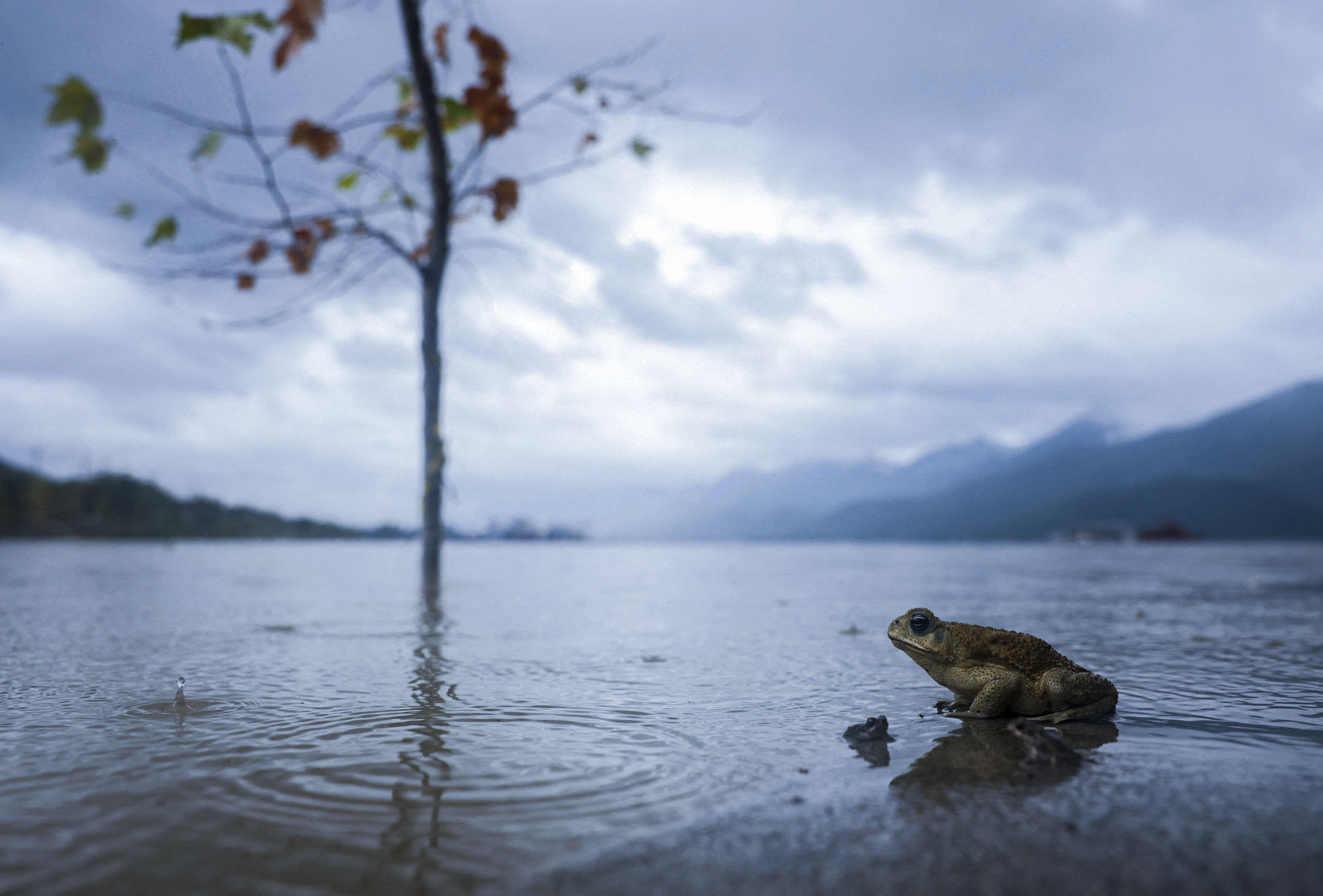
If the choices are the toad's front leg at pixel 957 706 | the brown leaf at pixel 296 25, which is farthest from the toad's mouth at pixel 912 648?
the brown leaf at pixel 296 25

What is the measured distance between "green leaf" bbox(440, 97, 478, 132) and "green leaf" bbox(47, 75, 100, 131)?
357 centimetres

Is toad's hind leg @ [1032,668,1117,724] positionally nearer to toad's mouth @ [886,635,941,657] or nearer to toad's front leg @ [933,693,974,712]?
toad's front leg @ [933,693,974,712]

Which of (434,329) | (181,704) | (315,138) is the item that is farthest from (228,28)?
(434,329)

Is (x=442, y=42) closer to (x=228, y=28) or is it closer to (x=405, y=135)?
(x=405, y=135)

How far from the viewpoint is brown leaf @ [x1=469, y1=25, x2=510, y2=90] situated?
763 centimetres

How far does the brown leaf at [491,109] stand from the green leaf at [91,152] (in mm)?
3620

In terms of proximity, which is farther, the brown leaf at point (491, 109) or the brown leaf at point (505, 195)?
the brown leaf at point (505, 195)

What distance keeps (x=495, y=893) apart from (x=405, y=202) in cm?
1022

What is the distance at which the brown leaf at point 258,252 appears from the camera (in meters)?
9.45

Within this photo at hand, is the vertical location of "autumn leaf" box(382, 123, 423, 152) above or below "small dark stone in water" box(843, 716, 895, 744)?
above

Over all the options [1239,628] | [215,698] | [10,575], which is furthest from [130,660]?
[10,575]

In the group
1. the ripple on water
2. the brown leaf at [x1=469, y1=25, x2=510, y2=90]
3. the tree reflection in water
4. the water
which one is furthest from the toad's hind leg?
the brown leaf at [x1=469, y1=25, x2=510, y2=90]

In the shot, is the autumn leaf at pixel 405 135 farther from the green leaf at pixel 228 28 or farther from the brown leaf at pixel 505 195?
the green leaf at pixel 228 28

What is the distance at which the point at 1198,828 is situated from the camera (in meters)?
2.17
